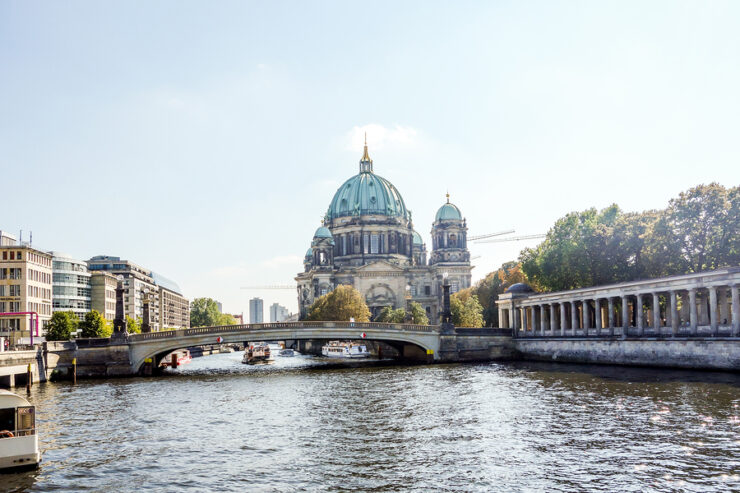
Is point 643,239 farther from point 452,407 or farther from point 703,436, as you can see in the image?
point 703,436

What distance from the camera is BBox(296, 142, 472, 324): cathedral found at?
6599 inches

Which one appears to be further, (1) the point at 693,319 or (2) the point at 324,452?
(1) the point at 693,319

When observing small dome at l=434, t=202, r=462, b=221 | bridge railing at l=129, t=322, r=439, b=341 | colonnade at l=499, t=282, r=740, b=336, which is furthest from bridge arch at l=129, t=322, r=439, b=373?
small dome at l=434, t=202, r=462, b=221

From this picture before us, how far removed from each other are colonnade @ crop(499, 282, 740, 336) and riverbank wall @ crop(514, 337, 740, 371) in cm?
154

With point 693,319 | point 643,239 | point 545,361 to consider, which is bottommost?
point 545,361

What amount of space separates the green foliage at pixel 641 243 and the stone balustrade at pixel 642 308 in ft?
10.9

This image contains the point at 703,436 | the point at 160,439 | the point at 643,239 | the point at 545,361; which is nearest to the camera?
the point at 703,436

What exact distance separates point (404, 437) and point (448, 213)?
139 m

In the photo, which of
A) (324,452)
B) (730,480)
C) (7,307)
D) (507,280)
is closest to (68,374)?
(7,307)

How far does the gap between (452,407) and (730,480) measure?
70.1 ft

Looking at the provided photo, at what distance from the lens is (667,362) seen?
6506cm

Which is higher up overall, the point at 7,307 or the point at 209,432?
the point at 7,307

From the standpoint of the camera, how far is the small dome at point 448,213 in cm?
17112

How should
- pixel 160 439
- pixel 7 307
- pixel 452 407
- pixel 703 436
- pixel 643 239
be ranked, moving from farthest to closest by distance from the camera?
1. pixel 7 307
2. pixel 643 239
3. pixel 452 407
4. pixel 160 439
5. pixel 703 436
